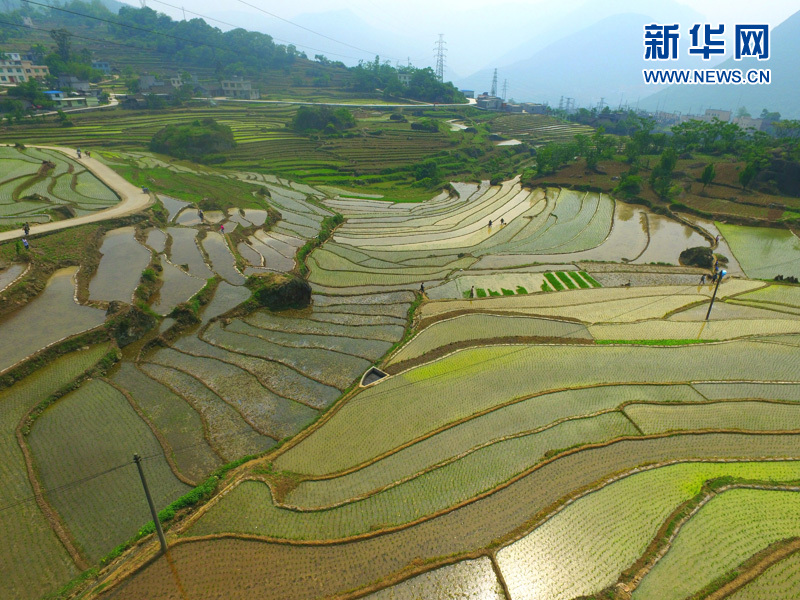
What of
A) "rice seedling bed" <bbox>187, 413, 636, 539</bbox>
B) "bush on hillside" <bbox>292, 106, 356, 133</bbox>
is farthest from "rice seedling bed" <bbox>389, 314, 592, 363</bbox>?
"bush on hillside" <bbox>292, 106, 356, 133</bbox>

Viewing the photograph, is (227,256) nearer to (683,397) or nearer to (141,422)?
(141,422)

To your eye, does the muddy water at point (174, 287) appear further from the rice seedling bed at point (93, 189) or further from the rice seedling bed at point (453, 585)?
the rice seedling bed at point (453, 585)

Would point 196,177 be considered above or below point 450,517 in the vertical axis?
above

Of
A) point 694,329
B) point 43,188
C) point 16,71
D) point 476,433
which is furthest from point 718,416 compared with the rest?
point 16,71

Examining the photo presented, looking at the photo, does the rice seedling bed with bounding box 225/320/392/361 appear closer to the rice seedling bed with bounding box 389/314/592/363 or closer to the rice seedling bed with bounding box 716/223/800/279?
the rice seedling bed with bounding box 389/314/592/363

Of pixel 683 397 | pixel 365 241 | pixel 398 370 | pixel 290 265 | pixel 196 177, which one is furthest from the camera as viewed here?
pixel 196 177

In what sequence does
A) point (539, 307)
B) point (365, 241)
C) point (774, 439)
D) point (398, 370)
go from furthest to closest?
point (365, 241) < point (539, 307) < point (398, 370) < point (774, 439)

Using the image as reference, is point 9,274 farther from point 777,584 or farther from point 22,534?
point 777,584

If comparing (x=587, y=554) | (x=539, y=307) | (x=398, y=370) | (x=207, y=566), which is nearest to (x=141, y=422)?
(x=207, y=566)
